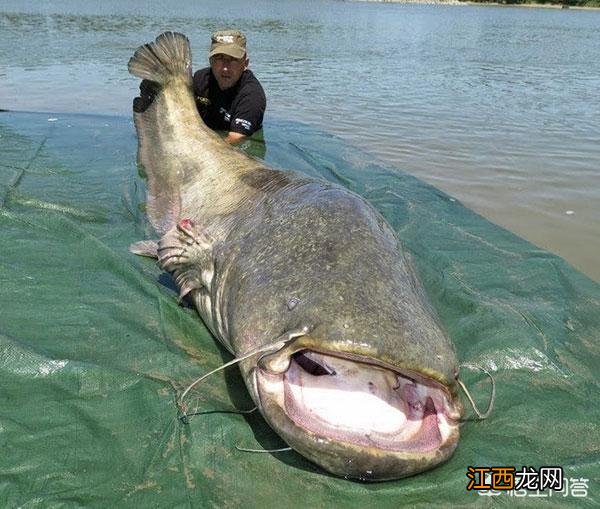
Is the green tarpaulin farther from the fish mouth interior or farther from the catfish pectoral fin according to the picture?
the fish mouth interior

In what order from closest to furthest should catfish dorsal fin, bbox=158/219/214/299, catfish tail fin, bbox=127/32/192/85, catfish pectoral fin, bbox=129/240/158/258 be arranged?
catfish dorsal fin, bbox=158/219/214/299, catfish pectoral fin, bbox=129/240/158/258, catfish tail fin, bbox=127/32/192/85

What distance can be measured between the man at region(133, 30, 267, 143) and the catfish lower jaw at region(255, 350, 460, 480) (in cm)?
356

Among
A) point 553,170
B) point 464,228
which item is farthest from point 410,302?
point 553,170

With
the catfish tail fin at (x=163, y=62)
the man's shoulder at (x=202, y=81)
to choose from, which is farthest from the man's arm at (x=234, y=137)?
the catfish tail fin at (x=163, y=62)

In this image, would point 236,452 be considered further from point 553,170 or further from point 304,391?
point 553,170

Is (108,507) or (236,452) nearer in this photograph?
(108,507)

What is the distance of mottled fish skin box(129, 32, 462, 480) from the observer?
155 cm

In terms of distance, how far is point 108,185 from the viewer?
3.97 m

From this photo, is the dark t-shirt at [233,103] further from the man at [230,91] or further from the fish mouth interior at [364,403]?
the fish mouth interior at [364,403]

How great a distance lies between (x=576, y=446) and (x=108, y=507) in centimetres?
150

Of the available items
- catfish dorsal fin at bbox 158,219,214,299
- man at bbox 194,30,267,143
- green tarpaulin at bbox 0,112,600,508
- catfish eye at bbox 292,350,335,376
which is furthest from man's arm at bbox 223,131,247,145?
catfish eye at bbox 292,350,335,376

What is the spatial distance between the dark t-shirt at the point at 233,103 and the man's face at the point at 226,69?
0.08 meters

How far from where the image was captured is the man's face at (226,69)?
498 centimetres

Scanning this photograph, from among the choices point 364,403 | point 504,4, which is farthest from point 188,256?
point 504,4
